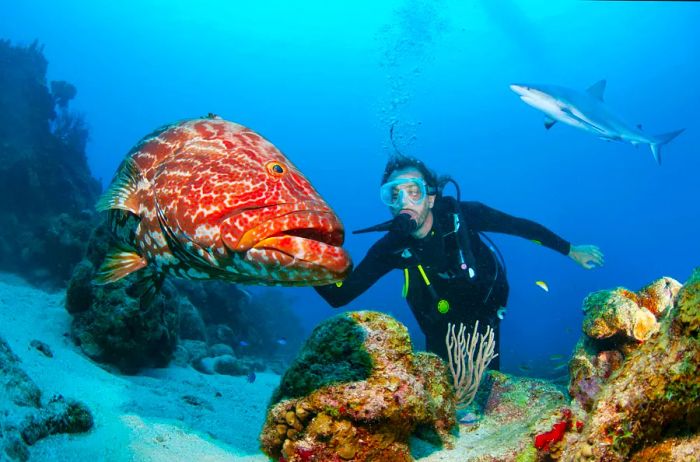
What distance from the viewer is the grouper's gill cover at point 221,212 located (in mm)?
2154

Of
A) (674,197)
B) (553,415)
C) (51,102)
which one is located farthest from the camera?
(674,197)

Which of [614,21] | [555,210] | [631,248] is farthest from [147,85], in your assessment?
[631,248]

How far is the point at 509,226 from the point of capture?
21.7 ft

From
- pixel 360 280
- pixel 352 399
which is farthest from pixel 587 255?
pixel 352 399

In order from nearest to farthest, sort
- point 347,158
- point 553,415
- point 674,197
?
point 553,415, point 674,197, point 347,158

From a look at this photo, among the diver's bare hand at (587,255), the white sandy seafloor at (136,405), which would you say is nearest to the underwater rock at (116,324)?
the white sandy seafloor at (136,405)

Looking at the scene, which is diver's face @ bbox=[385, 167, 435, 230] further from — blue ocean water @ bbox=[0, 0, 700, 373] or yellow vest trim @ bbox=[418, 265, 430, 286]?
blue ocean water @ bbox=[0, 0, 700, 373]

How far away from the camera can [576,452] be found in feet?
6.97

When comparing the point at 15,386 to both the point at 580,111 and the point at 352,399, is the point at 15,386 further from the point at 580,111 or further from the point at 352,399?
the point at 580,111

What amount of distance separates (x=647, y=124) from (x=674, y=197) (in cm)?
1922

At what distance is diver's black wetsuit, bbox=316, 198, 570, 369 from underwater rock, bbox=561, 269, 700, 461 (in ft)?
13.1

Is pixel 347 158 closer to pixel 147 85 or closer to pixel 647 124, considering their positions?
pixel 147 85

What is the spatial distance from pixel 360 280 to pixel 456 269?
82.1 inches

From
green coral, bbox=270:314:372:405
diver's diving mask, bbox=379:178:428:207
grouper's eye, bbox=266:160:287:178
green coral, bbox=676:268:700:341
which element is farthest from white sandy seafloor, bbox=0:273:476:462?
diver's diving mask, bbox=379:178:428:207
